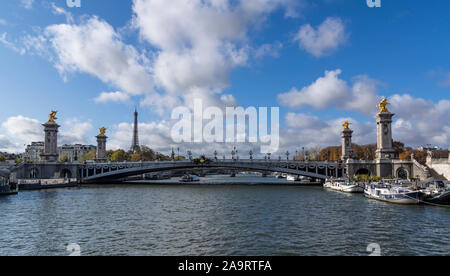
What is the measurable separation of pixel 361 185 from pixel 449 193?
1888cm

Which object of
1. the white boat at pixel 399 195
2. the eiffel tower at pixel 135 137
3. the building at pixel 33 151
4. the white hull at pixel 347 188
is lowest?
the white hull at pixel 347 188

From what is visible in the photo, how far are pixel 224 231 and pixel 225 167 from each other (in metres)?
52.7

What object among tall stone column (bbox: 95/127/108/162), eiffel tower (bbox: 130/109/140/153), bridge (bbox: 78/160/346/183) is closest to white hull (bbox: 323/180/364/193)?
bridge (bbox: 78/160/346/183)

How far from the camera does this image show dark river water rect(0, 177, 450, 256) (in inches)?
612

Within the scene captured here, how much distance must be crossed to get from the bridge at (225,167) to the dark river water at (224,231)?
36623 millimetres

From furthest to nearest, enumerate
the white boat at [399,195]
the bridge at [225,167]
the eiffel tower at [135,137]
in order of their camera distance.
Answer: the eiffel tower at [135,137]
the bridge at [225,167]
the white boat at [399,195]

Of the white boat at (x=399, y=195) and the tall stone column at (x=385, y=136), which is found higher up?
the tall stone column at (x=385, y=136)

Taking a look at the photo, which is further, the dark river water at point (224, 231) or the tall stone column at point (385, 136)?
the tall stone column at point (385, 136)

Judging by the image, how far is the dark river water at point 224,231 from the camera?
1554cm

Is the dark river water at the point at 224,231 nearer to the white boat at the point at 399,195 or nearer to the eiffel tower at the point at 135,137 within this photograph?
the white boat at the point at 399,195

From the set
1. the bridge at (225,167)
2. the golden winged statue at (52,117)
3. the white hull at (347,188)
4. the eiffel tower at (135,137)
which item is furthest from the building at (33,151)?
the white hull at (347,188)

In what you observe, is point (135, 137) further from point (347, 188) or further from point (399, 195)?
point (399, 195)
